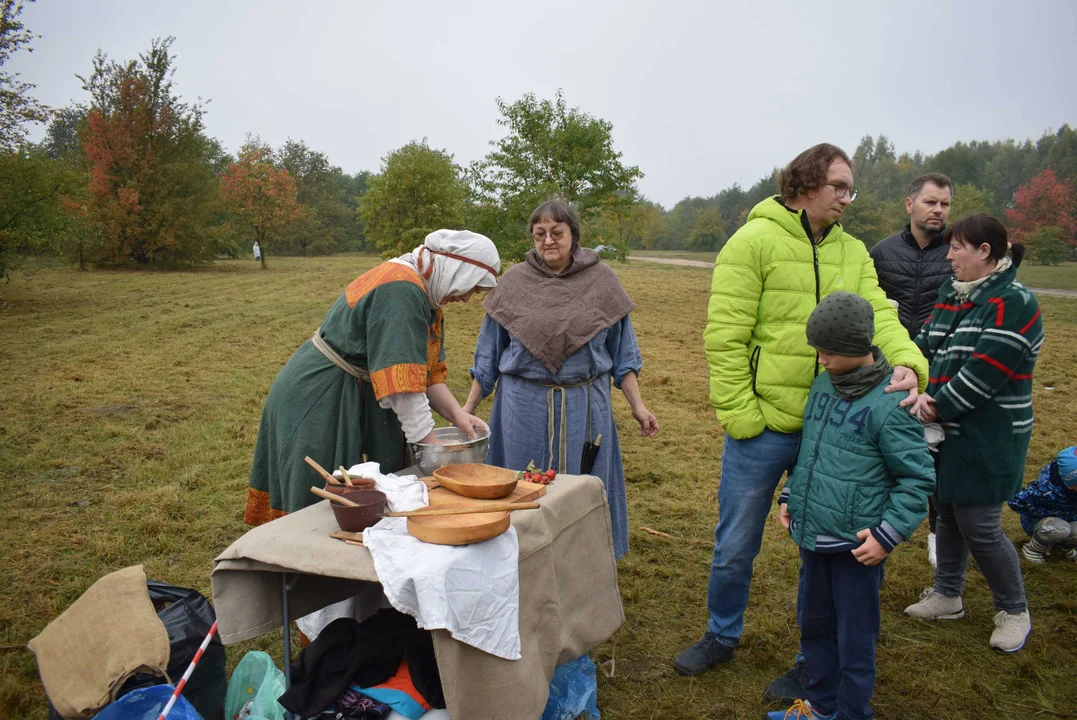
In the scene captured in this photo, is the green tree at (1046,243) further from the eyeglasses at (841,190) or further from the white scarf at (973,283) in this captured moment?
the eyeglasses at (841,190)

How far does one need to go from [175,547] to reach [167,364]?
224 inches

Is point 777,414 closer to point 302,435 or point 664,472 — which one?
point 302,435

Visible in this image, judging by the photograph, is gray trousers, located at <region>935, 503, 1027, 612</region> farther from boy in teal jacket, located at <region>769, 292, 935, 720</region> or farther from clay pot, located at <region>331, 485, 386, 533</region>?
clay pot, located at <region>331, 485, 386, 533</region>

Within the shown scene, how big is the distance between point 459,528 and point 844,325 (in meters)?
1.25

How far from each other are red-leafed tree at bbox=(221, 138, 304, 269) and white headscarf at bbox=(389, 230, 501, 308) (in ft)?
84.5

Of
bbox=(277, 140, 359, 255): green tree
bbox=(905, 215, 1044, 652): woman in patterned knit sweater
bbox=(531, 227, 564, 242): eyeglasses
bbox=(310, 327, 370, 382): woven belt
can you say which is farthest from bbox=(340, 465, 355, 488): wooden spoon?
bbox=(277, 140, 359, 255): green tree

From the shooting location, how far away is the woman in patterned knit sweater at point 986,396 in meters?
2.74

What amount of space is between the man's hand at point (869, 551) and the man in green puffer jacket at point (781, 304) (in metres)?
0.49

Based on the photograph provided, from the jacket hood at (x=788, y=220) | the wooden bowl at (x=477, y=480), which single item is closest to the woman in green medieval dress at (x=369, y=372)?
the wooden bowl at (x=477, y=480)

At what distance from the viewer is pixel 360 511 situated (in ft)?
5.98

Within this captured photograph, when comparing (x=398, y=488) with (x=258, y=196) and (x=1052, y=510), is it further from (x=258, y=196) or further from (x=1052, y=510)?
(x=258, y=196)

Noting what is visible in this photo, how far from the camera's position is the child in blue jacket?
3676 millimetres

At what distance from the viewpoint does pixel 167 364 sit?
8805mm

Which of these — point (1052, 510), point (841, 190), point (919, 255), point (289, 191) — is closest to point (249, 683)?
point (841, 190)
